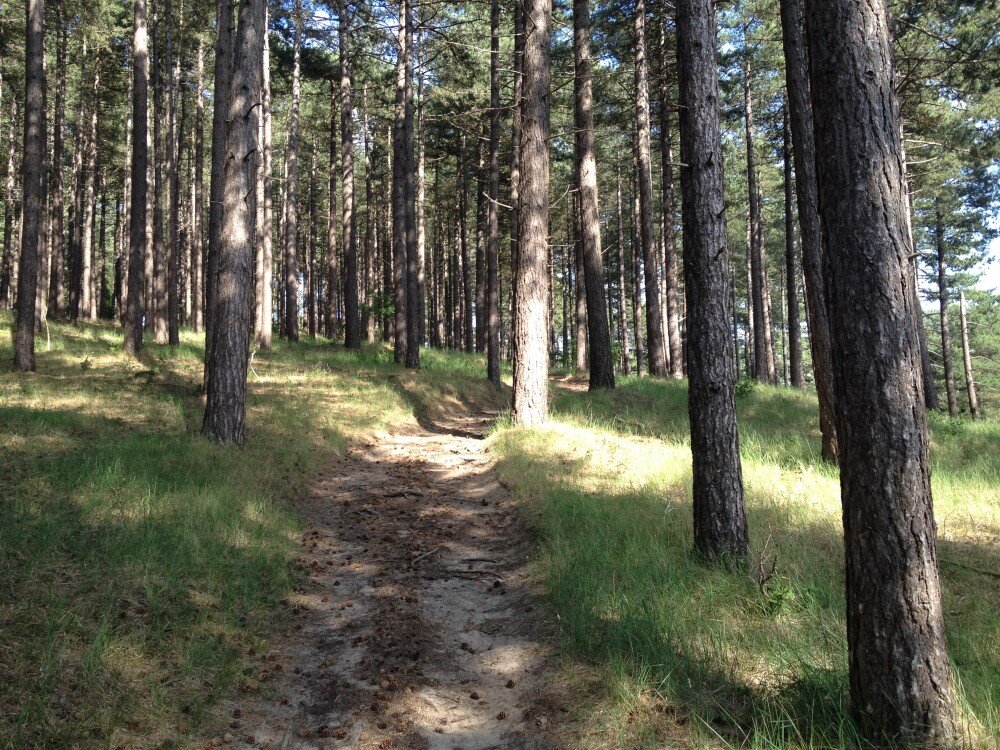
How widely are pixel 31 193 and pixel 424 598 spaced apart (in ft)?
41.6

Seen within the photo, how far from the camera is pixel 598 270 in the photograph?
1523 cm

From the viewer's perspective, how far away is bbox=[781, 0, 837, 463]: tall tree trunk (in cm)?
818

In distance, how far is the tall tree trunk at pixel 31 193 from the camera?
12125 millimetres

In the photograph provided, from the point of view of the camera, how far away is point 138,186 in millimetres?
14234

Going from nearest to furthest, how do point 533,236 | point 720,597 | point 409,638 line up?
1. point 720,597
2. point 409,638
3. point 533,236

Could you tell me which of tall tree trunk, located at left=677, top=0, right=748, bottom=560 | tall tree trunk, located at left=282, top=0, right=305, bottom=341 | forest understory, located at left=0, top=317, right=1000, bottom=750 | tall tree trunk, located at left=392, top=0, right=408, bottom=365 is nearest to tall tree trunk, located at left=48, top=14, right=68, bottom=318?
Result: tall tree trunk, located at left=282, top=0, right=305, bottom=341

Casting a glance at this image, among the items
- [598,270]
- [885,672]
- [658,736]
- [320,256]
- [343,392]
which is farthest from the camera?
[320,256]

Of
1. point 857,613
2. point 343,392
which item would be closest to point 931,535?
point 857,613

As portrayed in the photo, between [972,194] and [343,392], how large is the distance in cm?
3390

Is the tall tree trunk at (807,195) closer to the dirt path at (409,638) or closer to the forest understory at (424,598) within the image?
the forest understory at (424,598)

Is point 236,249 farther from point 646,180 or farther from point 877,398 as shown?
point 646,180

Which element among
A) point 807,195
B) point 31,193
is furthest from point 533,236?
point 31,193

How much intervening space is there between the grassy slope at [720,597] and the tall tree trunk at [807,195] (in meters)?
0.98

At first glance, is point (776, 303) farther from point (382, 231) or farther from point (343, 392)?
point (343, 392)
